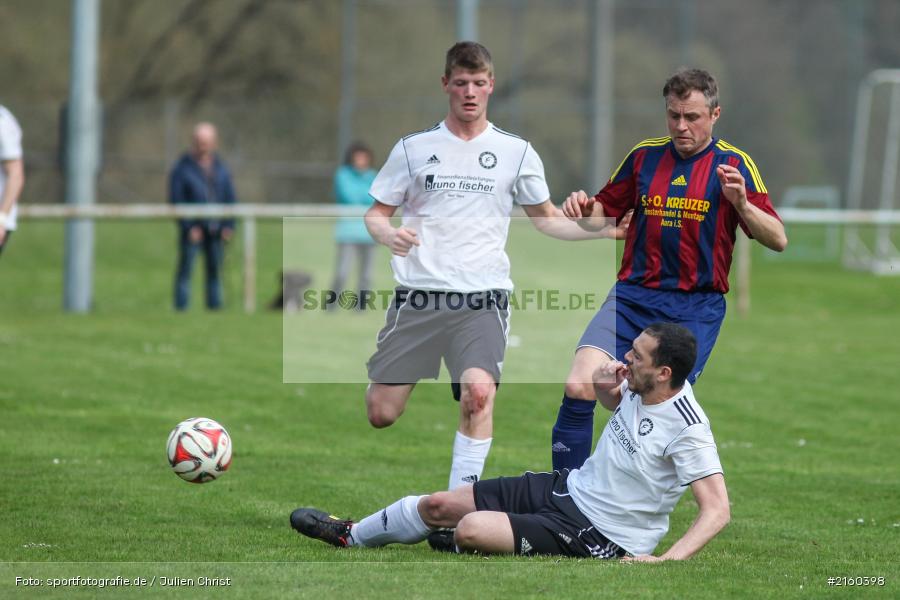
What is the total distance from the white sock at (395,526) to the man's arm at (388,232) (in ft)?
4.16

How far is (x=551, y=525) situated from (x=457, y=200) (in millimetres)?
1930

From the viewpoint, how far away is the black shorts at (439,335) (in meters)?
6.80

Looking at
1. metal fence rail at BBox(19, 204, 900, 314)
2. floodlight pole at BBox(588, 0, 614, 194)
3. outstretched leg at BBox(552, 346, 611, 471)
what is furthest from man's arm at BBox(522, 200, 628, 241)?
floodlight pole at BBox(588, 0, 614, 194)

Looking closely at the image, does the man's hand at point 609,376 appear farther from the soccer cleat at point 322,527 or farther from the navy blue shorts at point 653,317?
the soccer cleat at point 322,527

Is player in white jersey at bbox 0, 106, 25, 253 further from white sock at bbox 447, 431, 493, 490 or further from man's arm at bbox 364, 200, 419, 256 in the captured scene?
white sock at bbox 447, 431, 493, 490

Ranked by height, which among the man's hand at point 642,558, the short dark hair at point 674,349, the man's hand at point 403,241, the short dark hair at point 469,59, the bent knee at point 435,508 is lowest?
the man's hand at point 642,558

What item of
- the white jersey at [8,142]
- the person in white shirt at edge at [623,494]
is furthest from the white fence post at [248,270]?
the person in white shirt at edge at [623,494]

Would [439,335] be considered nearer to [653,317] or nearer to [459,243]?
[459,243]

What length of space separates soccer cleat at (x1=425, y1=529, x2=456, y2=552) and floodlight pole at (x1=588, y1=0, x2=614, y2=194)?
2010 centimetres

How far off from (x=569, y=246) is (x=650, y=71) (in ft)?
36.8

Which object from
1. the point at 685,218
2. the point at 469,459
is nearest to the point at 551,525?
the point at 469,459

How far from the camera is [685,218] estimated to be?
21.2 feet

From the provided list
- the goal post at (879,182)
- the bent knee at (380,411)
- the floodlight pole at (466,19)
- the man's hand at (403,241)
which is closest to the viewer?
the man's hand at (403,241)

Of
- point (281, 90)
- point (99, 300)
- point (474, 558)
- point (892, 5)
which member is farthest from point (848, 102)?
point (474, 558)
